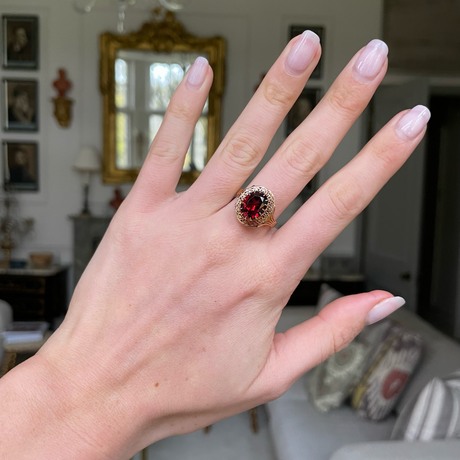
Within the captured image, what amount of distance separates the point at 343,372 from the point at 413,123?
5.68 ft

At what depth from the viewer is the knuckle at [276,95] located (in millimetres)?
628

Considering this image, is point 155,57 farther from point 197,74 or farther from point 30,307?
point 197,74

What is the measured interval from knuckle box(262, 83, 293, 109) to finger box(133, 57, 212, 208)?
0.30 feet

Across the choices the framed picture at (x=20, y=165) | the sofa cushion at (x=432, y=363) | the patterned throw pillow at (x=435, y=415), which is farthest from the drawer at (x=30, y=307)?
the patterned throw pillow at (x=435, y=415)

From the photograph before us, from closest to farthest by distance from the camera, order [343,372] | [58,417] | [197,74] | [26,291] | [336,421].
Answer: [58,417], [197,74], [336,421], [343,372], [26,291]

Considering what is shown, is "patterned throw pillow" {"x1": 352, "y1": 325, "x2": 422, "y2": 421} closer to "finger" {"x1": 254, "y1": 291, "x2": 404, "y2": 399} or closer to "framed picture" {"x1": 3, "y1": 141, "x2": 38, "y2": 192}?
"finger" {"x1": 254, "y1": 291, "x2": 404, "y2": 399}

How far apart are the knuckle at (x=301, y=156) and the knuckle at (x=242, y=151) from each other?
0.16ft

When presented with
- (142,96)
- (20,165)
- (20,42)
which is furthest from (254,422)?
(20,42)

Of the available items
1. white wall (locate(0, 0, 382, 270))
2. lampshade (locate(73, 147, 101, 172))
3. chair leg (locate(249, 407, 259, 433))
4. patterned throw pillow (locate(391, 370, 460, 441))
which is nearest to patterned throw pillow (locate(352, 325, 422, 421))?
patterned throw pillow (locate(391, 370, 460, 441))

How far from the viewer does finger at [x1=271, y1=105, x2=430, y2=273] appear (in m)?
0.61

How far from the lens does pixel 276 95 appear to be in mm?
631

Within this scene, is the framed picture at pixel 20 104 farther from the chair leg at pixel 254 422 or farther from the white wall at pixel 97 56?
the chair leg at pixel 254 422

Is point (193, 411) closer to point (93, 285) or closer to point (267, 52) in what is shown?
point (93, 285)

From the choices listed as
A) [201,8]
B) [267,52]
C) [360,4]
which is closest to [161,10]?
[201,8]
